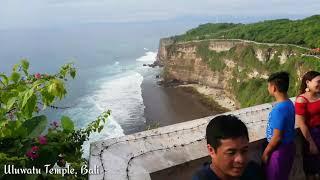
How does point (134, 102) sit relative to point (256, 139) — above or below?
below

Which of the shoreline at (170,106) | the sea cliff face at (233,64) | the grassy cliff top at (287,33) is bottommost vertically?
the shoreline at (170,106)

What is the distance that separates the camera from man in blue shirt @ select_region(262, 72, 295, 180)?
3230 millimetres

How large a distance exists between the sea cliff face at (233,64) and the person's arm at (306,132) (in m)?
41.2

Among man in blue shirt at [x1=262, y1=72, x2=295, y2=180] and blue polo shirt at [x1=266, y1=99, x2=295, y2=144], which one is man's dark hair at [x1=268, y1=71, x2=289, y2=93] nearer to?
man in blue shirt at [x1=262, y1=72, x2=295, y2=180]

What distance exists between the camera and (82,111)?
5134cm

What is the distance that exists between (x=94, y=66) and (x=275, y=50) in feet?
180

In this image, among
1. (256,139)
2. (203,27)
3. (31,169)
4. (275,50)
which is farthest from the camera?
(203,27)

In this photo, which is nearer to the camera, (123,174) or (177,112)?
(123,174)

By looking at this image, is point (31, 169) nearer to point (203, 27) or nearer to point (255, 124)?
point (255, 124)

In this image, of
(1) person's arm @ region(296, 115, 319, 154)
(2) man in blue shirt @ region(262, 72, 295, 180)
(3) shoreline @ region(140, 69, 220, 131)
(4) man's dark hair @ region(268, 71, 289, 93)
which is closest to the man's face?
(2) man in blue shirt @ region(262, 72, 295, 180)

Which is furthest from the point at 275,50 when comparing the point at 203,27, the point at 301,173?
the point at 301,173

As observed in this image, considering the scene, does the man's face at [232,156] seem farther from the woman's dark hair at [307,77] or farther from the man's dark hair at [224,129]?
the woman's dark hair at [307,77]

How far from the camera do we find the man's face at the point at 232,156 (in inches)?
89.3

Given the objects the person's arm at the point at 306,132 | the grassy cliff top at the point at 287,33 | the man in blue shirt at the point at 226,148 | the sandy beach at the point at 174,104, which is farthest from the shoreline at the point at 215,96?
the man in blue shirt at the point at 226,148
